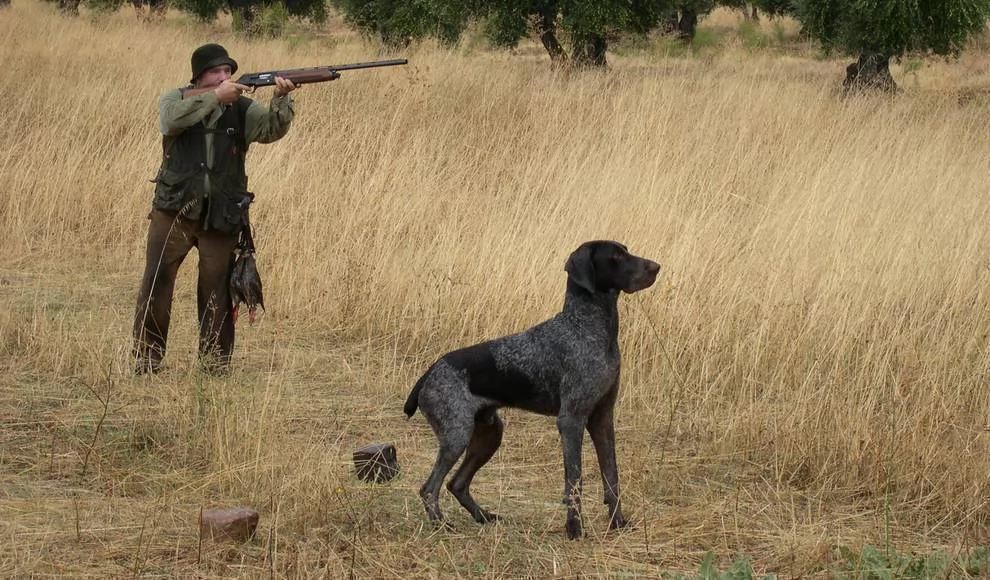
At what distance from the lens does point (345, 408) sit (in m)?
6.21

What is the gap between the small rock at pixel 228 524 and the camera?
4.29m

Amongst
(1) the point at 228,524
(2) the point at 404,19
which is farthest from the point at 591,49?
(1) the point at 228,524

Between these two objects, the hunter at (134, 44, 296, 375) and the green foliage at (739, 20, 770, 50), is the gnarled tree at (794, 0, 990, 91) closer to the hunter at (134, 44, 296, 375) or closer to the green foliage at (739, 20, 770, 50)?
the hunter at (134, 44, 296, 375)

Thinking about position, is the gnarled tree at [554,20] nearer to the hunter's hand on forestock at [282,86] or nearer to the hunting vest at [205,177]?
the hunter's hand on forestock at [282,86]

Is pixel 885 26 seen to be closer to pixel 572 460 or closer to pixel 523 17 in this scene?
pixel 523 17

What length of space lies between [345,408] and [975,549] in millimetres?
3130

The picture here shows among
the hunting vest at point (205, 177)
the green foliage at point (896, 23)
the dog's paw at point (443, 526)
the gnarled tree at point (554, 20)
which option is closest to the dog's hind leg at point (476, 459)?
the dog's paw at point (443, 526)

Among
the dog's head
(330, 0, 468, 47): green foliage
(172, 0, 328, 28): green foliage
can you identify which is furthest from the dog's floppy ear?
(172, 0, 328, 28): green foliage

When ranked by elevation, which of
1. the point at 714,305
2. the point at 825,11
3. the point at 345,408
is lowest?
the point at 345,408

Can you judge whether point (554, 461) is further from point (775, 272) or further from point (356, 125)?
point (356, 125)

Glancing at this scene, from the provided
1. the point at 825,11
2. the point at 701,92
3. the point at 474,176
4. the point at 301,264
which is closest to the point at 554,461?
the point at 301,264

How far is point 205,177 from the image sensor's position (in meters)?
6.33

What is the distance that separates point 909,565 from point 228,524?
230 cm

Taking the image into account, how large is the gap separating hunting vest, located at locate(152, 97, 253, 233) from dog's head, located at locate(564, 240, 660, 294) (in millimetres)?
2518
